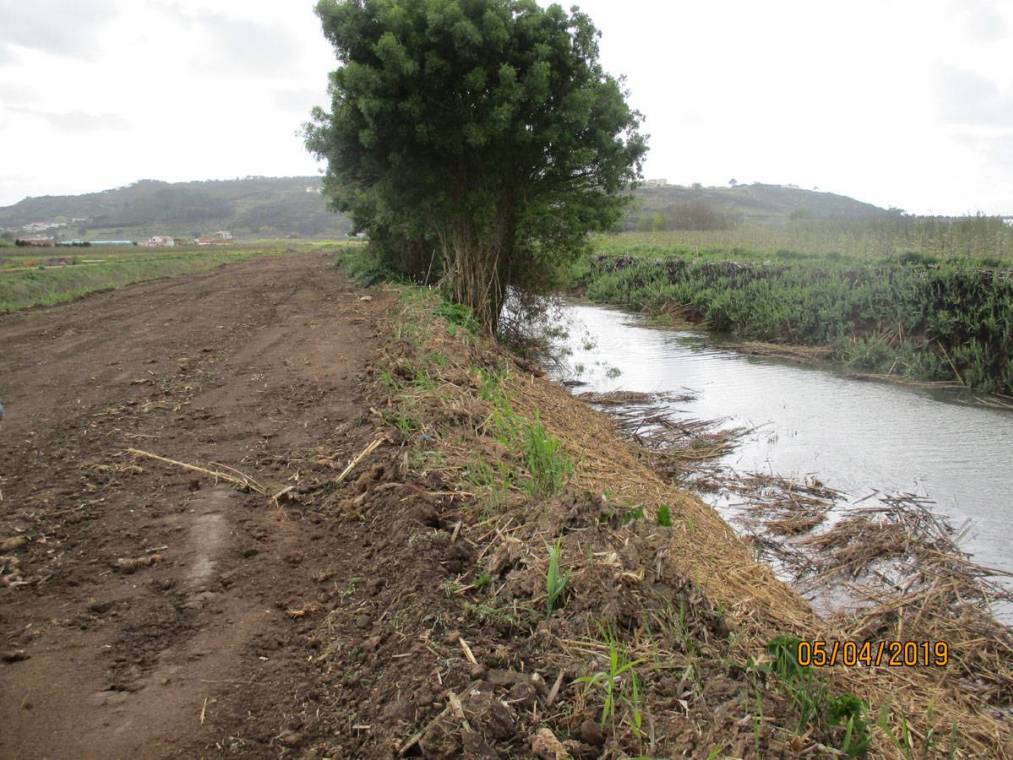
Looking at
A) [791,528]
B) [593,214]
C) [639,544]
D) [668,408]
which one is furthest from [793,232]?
[639,544]

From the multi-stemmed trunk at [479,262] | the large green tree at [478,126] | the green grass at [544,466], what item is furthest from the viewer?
the multi-stemmed trunk at [479,262]

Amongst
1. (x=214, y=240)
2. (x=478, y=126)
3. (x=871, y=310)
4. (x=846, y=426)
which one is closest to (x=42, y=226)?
(x=214, y=240)

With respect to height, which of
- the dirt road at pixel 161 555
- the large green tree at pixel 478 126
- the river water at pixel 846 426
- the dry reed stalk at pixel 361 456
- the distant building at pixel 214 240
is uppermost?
the large green tree at pixel 478 126

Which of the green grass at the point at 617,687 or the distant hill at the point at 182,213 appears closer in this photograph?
the green grass at the point at 617,687

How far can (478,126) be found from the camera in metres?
11.0

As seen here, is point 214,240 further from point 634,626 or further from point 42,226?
point 634,626

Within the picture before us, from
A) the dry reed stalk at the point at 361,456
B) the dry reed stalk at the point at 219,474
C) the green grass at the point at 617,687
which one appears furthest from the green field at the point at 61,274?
the green grass at the point at 617,687

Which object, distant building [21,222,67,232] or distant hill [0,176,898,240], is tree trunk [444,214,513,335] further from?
distant building [21,222,67,232]

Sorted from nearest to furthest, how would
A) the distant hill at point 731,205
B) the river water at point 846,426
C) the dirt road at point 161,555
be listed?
the dirt road at point 161,555, the river water at point 846,426, the distant hill at point 731,205

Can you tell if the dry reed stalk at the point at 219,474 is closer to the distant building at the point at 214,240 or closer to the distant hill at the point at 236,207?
the distant hill at the point at 236,207

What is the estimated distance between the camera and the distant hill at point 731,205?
47.7 metres

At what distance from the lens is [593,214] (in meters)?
12.4

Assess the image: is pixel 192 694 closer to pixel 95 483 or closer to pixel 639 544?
pixel 639 544

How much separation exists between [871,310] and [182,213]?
111 m
